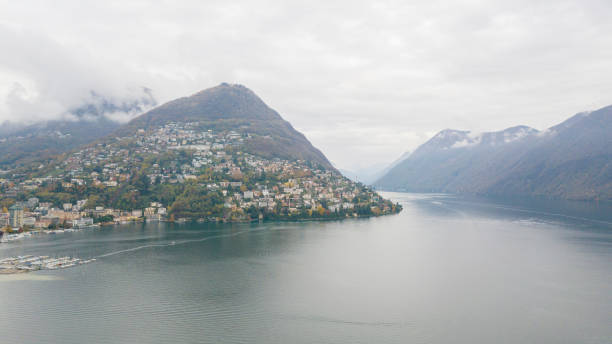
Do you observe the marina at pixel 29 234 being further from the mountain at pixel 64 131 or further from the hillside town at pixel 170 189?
the mountain at pixel 64 131

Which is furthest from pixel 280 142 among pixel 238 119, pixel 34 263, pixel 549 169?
pixel 549 169

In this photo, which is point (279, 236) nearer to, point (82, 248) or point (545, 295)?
point (82, 248)

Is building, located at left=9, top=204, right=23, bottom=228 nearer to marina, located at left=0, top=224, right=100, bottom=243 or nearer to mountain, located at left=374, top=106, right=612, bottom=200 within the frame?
marina, located at left=0, top=224, right=100, bottom=243

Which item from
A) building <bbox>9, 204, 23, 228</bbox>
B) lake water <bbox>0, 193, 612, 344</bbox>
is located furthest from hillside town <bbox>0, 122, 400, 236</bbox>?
lake water <bbox>0, 193, 612, 344</bbox>

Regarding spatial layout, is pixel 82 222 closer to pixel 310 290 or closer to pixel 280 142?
pixel 310 290

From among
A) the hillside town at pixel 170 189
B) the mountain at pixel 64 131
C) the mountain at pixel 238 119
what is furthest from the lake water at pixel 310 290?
the mountain at pixel 64 131
